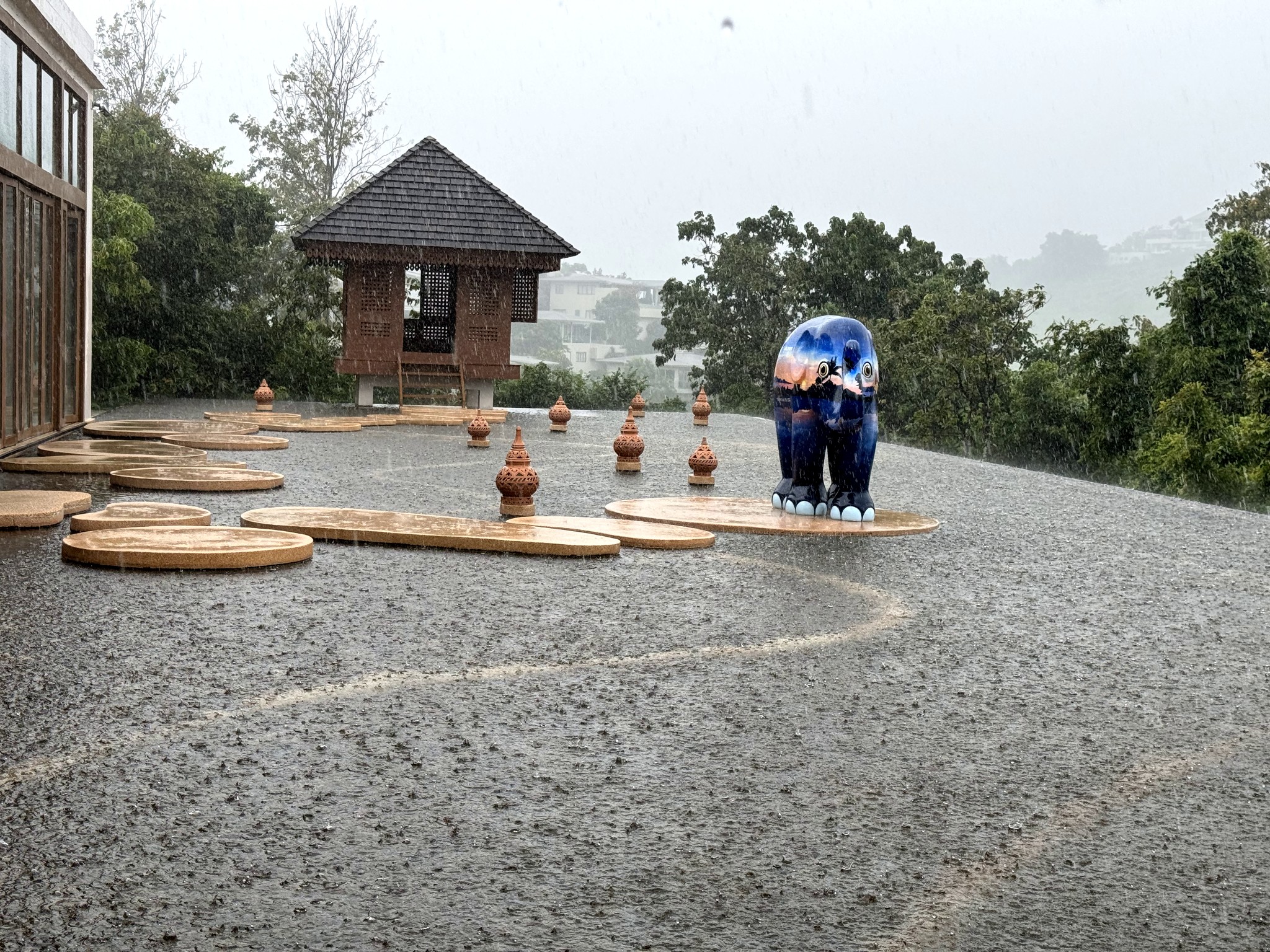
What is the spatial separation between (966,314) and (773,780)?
110 feet

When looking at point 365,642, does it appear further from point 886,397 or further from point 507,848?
point 886,397

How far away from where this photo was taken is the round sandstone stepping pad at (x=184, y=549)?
697 cm

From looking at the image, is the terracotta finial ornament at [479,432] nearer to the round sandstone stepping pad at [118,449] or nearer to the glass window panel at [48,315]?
the round sandstone stepping pad at [118,449]

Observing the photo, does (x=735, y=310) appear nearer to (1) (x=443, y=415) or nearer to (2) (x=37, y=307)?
(1) (x=443, y=415)

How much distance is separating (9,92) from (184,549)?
772 cm

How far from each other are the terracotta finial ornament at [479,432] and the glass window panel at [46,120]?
526cm

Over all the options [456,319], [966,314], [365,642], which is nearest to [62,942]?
[365,642]

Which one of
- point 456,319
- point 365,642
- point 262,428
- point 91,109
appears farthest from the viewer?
point 456,319

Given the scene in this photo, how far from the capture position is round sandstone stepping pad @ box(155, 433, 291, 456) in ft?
46.5

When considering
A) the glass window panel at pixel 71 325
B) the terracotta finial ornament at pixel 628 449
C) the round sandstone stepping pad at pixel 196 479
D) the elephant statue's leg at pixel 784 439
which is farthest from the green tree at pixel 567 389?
the elephant statue's leg at pixel 784 439

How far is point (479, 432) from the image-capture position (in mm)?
Result: 15414

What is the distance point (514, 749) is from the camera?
412cm

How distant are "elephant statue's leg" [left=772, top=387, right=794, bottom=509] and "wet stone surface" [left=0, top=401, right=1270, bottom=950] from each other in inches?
83.3

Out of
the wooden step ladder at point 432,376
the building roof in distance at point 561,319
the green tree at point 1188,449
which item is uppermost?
the building roof in distance at point 561,319
